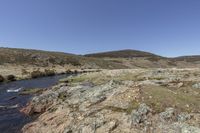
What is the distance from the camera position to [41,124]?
79.6ft

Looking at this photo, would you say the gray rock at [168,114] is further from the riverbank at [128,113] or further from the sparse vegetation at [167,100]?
the sparse vegetation at [167,100]

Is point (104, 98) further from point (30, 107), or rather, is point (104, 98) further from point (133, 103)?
point (30, 107)

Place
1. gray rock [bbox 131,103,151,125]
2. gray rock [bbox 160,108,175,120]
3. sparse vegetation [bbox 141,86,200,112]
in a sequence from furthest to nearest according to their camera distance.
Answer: sparse vegetation [bbox 141,86,200,112] < gray rock [bbox 131,103,151,125] < gray rock [bbox 160,108,175,120]

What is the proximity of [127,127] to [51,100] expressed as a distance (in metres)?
16.4

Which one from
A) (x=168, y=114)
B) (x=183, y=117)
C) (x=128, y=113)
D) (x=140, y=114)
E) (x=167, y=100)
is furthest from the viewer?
(x=167, y=100)

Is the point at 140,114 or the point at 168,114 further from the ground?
the point at 168,114

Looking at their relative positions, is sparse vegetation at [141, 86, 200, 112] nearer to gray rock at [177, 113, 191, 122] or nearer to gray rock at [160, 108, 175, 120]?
gray rock at [160, 108, 175, 120]

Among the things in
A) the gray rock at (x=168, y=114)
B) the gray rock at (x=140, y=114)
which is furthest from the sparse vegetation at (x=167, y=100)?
the gray rock at (x=140, y=114)

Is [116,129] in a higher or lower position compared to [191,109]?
lower

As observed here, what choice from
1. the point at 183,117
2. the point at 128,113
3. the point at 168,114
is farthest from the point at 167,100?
the point at 128,113

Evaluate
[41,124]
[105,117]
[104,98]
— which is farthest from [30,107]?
[105,117]

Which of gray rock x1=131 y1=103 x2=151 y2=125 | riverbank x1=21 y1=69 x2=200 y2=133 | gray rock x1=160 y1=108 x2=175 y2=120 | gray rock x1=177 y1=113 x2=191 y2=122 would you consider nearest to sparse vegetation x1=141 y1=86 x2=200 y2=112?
riverbank x1=21 y1=69 x2=200 y2=133

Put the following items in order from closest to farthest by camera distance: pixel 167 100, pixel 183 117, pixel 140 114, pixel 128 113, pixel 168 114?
pixel 183 117, pixel 168 114, pixel 140 114, pixel 128 113, pixel 167 100

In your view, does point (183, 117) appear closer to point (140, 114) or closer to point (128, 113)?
point (140, 114)
